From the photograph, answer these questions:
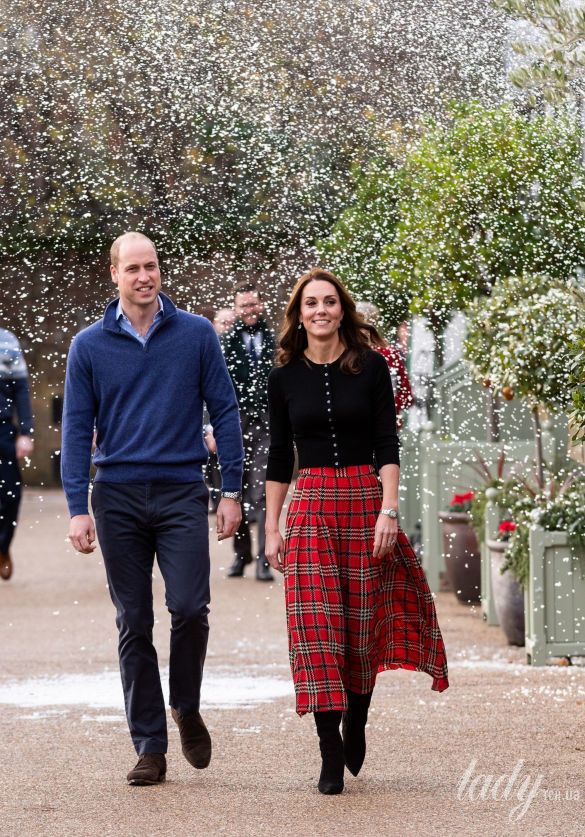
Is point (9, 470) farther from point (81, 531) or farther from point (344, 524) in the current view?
point (344, 524)

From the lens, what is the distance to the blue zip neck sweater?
149 inches

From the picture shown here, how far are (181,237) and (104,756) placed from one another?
2875 millimetres

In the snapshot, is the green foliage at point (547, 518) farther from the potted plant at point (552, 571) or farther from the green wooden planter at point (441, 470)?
the green wooden planter at point (441, 470)

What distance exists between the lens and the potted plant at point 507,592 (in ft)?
20.1

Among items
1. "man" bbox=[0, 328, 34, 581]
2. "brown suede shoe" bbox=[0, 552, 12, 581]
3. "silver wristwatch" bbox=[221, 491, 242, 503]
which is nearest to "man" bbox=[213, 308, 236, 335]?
"man" bbox=[0, 328, 34, 581]

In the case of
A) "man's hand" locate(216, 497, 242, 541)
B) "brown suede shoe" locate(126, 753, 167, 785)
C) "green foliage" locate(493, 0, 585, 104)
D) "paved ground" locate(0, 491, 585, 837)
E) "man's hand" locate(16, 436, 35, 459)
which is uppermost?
"green foliage" locate(493, 0, 585, 104)

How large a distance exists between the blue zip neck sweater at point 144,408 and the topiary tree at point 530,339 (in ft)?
6.23

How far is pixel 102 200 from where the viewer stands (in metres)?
6.46

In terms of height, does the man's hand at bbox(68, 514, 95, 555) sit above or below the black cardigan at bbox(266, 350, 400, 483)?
below

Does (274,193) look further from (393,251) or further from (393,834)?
(393,834)

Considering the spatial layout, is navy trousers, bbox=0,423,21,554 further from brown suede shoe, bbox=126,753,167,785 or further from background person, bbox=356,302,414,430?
brown suede shoe, bbox=126,753,167,785

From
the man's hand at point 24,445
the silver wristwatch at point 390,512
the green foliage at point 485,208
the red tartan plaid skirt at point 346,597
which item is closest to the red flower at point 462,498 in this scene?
the green foliage at point 485,208

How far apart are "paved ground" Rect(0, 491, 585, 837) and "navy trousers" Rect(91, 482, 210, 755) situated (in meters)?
0.21

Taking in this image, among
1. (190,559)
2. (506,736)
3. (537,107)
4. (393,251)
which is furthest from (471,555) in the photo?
(190,559)
